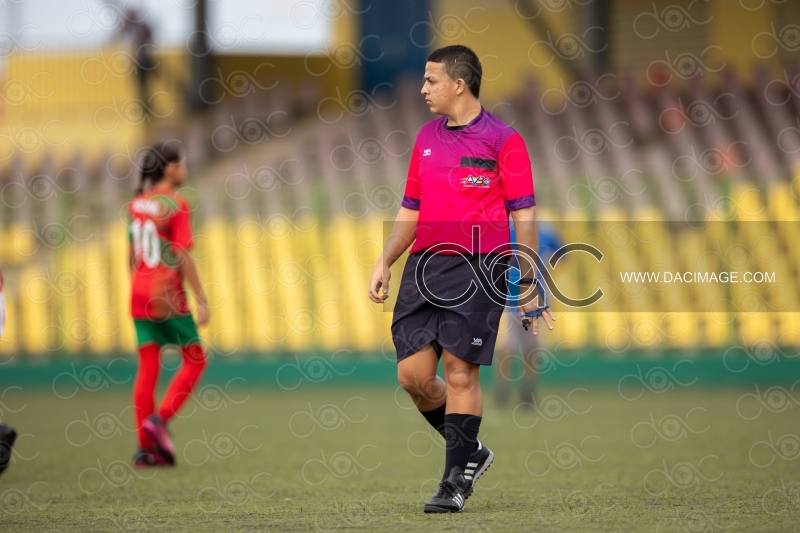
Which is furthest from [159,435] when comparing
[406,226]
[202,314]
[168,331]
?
[406,226]

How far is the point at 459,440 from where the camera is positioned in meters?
4.36

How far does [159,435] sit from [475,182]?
2725 millimetres

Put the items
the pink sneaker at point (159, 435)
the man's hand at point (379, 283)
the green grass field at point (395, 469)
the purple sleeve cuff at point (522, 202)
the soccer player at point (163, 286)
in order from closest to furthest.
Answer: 1. the green grass field at point (395, 469)
2. the purple sleeve cuff at point (522, 202)
3. the man's hand at point (379, 283)
4. the pink sneaker at point (159, 435)
5. the soccer player at point (163, 286)

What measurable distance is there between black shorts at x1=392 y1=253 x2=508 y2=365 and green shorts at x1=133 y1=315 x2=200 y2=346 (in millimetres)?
2161

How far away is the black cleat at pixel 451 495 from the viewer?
14.1 feet

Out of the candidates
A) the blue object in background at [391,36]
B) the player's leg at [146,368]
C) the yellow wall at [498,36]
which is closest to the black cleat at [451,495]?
the player's leg at [146,368]

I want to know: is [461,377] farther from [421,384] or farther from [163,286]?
[163,286]

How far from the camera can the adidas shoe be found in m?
6.18

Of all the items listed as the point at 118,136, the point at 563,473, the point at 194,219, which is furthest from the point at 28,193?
the point at 563,473

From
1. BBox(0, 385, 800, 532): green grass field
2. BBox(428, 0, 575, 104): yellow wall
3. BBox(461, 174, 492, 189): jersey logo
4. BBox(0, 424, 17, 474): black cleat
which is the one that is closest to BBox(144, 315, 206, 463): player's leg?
BBox(0, 385, 800, 532): green grass field

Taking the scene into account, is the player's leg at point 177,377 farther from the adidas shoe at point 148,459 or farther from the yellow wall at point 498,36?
the yellow wall at point 498,36

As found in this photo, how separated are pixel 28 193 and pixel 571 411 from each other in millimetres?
7175

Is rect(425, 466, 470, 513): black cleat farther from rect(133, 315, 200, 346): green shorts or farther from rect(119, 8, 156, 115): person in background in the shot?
rect(119, 8, 156, 115): person in background

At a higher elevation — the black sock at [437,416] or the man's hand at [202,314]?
the man's hand at [202,314]
